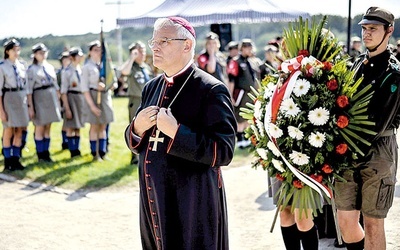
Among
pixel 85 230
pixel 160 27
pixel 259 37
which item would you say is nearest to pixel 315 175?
pixel 160 27

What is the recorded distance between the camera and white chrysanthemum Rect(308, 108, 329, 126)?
178 inches

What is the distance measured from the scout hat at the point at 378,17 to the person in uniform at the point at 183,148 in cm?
151

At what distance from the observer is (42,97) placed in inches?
436

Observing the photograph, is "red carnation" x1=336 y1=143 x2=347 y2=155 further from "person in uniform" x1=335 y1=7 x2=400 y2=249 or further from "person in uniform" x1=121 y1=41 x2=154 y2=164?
"person in uniform" x1=121 y1=41 x2=154 y2=164

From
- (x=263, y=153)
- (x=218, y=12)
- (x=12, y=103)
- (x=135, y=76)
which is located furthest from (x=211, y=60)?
(x=263, y=153)

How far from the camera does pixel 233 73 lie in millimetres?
12625

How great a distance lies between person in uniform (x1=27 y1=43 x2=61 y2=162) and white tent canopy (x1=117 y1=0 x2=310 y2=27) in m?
3.09

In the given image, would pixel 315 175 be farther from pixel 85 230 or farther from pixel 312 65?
pixel 85 230

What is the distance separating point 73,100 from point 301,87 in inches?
302

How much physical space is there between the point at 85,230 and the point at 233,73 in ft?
20.3

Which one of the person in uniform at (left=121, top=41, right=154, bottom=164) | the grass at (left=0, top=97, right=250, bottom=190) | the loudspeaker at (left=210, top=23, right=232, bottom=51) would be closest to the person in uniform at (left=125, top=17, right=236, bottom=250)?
the grass at (left=0, top=97, right=250, bottom=190)

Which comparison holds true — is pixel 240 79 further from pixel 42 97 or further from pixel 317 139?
pixel 317 139

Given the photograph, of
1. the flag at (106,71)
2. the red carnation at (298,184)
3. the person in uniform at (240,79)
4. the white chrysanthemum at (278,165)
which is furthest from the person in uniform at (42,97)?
the red carnation at (298,184)

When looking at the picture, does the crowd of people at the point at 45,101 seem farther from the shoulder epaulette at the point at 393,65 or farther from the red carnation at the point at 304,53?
the shoulder epaulette at the point at 393,65
